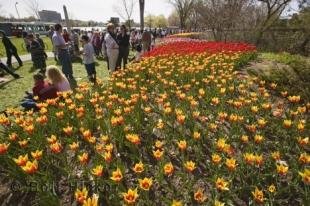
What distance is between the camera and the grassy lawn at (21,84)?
9.29m

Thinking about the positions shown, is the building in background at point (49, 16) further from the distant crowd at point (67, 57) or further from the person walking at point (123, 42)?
the person walking at point (123, 42)

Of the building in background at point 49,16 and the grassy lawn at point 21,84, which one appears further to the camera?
the building in background at point 49,16

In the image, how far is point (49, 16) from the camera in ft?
300

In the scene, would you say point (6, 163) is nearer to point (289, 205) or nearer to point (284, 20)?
point (289, 205)

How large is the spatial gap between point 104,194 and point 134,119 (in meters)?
1.61

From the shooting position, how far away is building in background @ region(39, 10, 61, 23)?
8950 cm

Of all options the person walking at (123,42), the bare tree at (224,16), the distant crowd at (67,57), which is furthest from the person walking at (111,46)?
the bare tree at (224,16)

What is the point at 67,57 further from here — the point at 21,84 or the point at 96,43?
the point at 96,43

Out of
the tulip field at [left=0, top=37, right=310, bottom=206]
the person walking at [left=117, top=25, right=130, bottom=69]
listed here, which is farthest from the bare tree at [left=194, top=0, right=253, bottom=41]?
the tulip field at [left=0, top=37, right=310, bottom=206]

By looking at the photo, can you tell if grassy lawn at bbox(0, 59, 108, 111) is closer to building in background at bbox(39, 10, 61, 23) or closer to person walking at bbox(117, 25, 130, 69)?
person walking at bbox(117, 25, 130, 69)

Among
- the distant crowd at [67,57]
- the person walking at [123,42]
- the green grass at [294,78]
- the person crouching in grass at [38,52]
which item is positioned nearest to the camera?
the green grass at [294,78]

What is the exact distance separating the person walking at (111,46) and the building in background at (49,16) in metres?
84.5

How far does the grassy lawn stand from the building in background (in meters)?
79.9

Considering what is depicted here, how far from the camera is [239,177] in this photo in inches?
150
